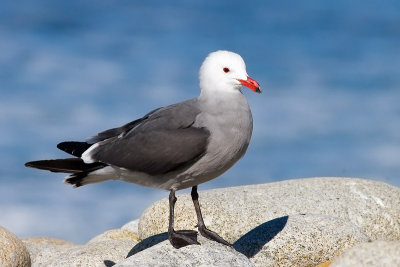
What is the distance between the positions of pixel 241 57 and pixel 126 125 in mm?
1978

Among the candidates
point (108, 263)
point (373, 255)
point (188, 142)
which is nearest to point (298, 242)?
point (188, 142)

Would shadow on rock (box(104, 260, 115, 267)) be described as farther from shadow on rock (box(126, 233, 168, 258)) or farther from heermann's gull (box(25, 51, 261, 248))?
heermann's gull (box(25, 51, 261, 248))

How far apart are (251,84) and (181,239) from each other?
2.23 metres

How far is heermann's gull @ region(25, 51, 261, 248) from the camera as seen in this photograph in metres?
9.65

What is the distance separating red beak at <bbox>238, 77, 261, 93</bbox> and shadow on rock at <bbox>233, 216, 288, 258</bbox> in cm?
248

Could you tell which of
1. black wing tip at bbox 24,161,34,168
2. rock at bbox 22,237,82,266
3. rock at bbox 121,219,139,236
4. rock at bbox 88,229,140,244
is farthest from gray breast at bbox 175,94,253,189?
rock at bbox 121,219,139,236

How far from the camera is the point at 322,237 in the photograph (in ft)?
36.2

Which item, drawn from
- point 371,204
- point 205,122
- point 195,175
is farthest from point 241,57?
point 371,204

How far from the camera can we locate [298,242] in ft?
36.0

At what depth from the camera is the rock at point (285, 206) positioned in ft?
42.1

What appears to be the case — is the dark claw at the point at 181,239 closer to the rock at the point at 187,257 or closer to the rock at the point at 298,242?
the rock at the point at 187,257

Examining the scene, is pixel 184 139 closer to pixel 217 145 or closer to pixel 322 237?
pixel 217 145

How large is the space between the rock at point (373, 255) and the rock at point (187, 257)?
1.73 meters

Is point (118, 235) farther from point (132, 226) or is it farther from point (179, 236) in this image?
point (179, 236)
